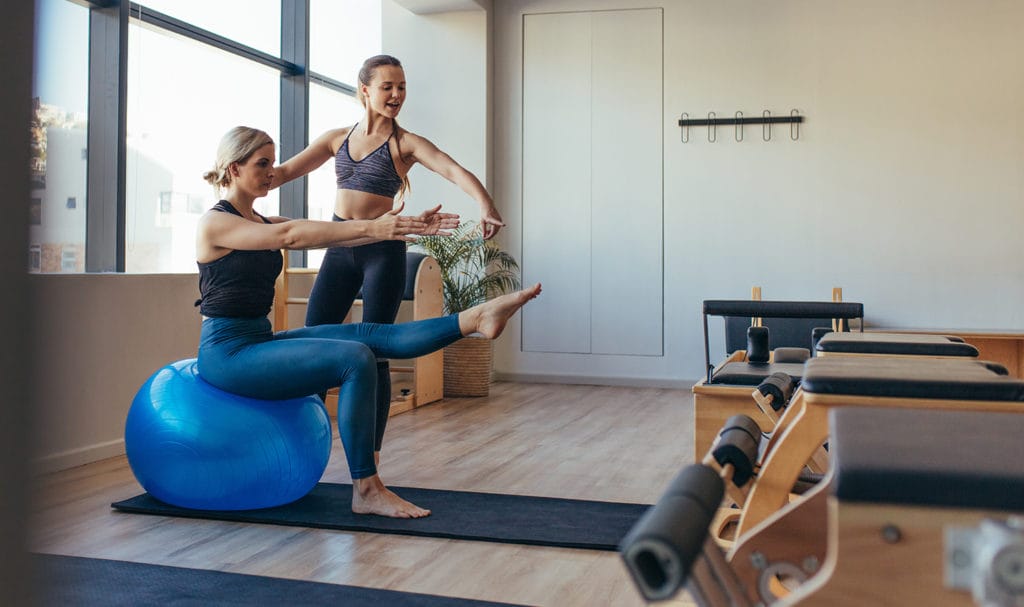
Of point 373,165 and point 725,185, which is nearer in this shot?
point 373,165

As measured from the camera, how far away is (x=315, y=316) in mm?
2951

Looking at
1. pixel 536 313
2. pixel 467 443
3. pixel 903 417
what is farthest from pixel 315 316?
pixel 536 313

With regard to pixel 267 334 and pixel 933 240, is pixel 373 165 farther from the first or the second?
pixel 933 240

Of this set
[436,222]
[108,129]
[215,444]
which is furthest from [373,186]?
[108,129]

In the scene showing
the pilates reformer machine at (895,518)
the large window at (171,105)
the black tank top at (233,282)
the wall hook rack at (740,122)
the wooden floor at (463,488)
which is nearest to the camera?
the pilates reformer machine at (895,518)

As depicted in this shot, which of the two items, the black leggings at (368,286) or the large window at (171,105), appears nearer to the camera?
the black leggings at (368,286)

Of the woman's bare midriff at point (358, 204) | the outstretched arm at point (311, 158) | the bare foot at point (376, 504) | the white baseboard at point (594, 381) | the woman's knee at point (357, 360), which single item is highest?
the outstretched arm at point (311, 158)

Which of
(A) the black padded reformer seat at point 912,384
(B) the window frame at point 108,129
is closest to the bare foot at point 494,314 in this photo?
(A) the black padded reformer seat at point 912,384

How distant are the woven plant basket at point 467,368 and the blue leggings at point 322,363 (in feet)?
8.64

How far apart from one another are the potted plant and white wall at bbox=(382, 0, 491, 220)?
339mm

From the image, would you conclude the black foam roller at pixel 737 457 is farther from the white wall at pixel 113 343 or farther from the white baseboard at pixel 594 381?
the white baseboard at pixel 594 381

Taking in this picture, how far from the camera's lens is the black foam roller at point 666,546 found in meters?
0.89

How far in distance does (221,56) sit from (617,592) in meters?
3.86

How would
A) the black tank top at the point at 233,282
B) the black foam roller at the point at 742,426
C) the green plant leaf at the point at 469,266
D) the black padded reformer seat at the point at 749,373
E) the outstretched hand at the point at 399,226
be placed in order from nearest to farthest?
1. the black foam roller at the point at 742,426
2. the outstretched hand at the point at 399,226
3. the black tank top at the point at 233,282
4. the black padded reformer seat at the point at 749,373
5. the green plant leaf at the point at 469,266
